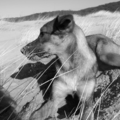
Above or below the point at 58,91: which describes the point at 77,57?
above

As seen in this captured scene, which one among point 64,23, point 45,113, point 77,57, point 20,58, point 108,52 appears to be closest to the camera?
point 20,58

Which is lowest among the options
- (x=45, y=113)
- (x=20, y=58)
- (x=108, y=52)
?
(x=45, y=113)

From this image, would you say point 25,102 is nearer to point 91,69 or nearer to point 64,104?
point 64,104

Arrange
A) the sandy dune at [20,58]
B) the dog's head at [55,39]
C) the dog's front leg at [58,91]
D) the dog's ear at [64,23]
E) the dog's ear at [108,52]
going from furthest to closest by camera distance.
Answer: the dog's ear at [108,52], the dog's front leg at [58,91], the dog's head at [55,39], the dog's ear at [64,23], the sandy dune at [20,58]

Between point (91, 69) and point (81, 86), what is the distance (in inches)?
13.5

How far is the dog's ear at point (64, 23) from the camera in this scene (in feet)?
9.96

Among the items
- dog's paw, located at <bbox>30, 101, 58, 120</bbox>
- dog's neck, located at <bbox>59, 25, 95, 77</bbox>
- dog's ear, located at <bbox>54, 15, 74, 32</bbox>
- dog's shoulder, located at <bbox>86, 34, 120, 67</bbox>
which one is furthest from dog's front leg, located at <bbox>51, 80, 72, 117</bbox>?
dog's shoulder, located at <bbox>86, 34, 120, 67</bbox>

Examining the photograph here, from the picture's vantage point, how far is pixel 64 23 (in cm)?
313

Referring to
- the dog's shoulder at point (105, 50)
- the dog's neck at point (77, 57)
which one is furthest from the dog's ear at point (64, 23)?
the dog's shoulder at point (105, 50)

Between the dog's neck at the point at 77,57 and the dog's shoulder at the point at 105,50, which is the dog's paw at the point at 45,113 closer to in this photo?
the dog's neck at the point at 77,57

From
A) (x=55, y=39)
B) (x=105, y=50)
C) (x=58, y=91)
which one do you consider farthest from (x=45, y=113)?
(x=105, y=50)

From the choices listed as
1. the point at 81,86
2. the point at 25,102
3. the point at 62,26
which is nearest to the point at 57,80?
the point at 81,86

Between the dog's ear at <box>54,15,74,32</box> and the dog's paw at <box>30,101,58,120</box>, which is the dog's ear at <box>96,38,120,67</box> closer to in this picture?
the dog's ear at <box>54,15,74,32</box>

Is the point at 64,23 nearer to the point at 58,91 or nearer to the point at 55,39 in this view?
the point at 55,39
